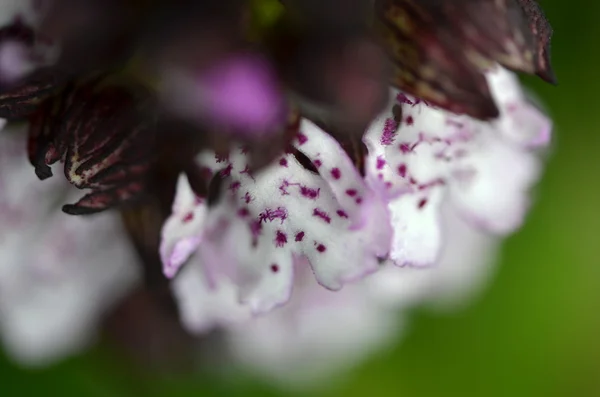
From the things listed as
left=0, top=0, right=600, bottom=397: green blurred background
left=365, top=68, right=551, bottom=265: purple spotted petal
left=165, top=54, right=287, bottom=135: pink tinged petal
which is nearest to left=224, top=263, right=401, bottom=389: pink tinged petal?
left=0, top=0, right=600, bottom=397: green blurred background

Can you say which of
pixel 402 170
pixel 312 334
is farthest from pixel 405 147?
pixel 312 334

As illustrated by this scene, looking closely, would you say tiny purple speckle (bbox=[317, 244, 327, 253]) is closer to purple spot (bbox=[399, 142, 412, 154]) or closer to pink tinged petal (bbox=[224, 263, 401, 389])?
purple spot (bbox=[399, 142, 412, 154])

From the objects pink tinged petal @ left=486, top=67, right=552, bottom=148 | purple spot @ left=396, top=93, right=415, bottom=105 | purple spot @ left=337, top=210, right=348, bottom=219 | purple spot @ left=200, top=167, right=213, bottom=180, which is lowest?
purple spot @ left=200, top=167, right=213, bottom=180

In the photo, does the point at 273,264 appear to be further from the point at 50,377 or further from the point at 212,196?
the point at 50,377

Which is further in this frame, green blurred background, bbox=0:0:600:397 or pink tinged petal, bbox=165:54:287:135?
green blurred background, bbox=0:0:600:397

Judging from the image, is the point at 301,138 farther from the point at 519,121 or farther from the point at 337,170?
the point at 519,121

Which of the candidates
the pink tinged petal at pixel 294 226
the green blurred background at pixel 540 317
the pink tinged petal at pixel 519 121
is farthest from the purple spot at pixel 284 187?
the green blurred background at pixel 540 317
